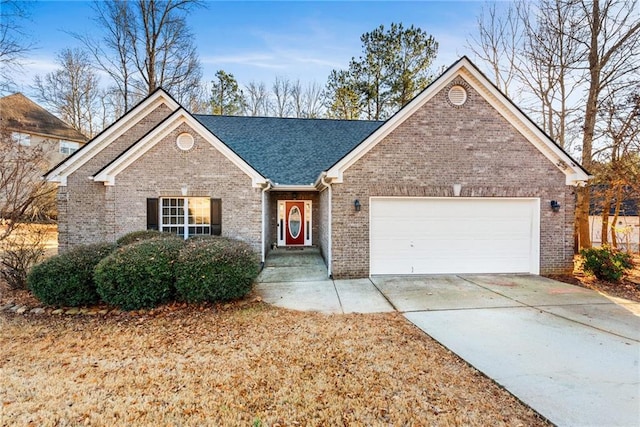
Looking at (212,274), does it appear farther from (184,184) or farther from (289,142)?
(289,142)

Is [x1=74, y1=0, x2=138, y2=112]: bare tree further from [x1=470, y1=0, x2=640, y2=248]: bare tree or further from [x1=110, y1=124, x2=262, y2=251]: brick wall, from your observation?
[x1=470, y1=0, x2=640, y2=248]: bare tree

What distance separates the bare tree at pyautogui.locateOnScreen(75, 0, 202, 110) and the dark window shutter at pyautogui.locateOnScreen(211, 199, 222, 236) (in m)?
14.0

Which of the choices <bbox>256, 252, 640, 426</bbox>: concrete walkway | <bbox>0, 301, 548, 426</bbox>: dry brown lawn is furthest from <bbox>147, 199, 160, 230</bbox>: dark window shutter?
<bbox>0, 301, 548, 426</bbox>: dry brown lawn

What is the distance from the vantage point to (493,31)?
53.3 ft

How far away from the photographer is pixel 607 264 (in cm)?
835

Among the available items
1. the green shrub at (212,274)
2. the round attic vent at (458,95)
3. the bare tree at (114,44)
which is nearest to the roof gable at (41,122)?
the bare tree at (114,44)

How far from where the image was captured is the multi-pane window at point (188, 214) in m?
9.70

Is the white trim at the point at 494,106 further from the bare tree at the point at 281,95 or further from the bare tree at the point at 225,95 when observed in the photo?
the bare tree at the point at 281,95

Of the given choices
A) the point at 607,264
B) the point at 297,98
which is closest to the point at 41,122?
the point at 297,98

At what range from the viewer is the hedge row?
6.19m

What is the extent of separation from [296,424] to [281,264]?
754 cm

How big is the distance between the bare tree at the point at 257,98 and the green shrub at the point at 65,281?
77.3ft

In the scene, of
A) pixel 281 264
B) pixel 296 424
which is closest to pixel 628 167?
pixel 281 264

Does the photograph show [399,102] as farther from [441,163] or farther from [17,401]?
[17,401]
